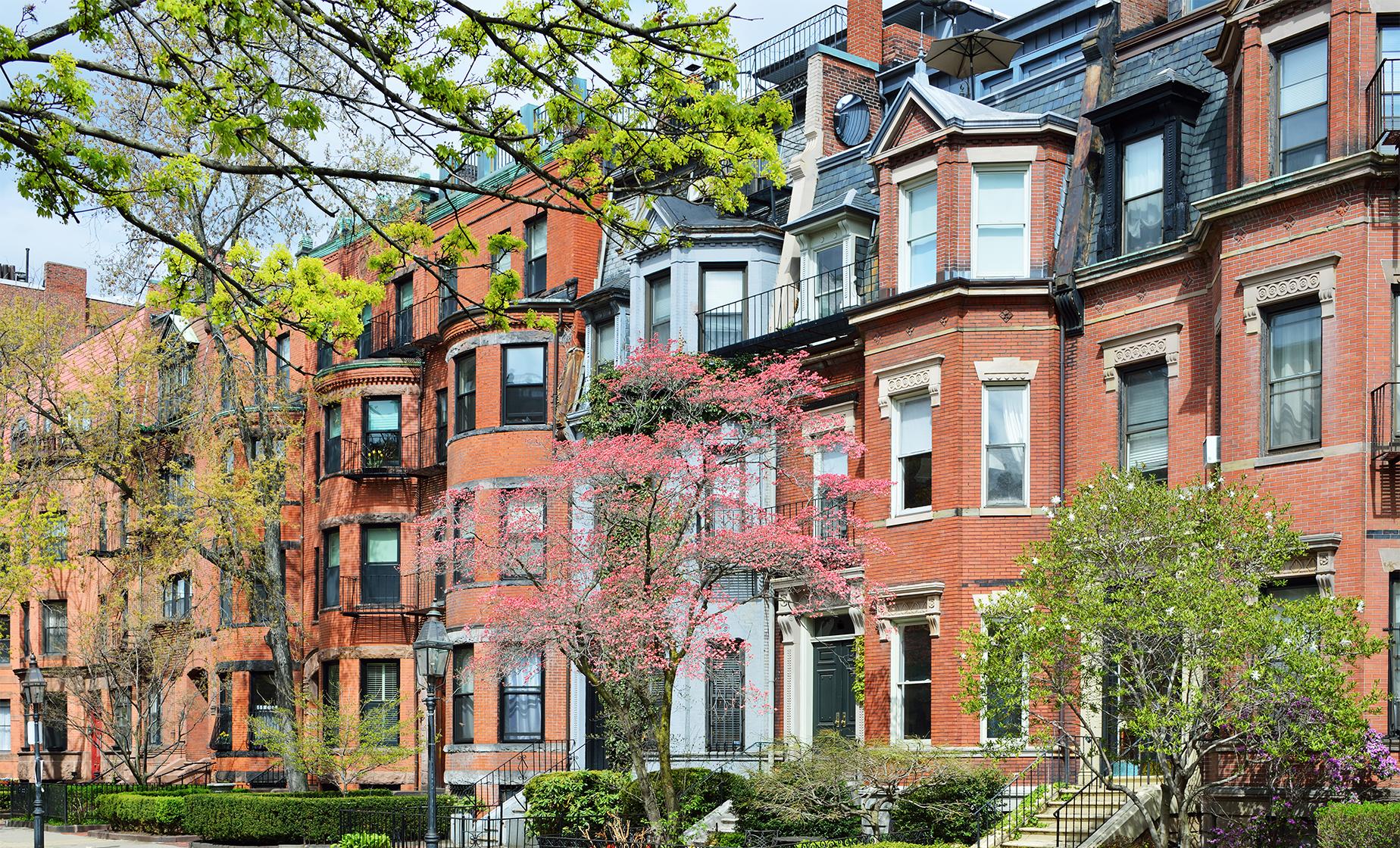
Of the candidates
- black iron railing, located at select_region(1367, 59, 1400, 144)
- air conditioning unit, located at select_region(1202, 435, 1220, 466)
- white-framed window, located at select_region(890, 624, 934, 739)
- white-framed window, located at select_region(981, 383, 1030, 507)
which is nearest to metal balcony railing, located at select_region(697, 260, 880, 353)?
white-framed window, located at select_region(981, 383, 1030, 507)

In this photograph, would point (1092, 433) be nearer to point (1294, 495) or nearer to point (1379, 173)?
point (1294, 495)

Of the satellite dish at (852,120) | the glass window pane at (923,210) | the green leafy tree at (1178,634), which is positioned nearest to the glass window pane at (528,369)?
the satellite dish at (852,120)

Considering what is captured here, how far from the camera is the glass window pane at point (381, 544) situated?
44.0 metres

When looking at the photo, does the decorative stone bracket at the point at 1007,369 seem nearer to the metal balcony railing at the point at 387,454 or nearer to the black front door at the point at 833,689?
the black front door at the point at 833,689

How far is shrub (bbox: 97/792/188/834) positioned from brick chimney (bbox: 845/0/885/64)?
21.7 metres

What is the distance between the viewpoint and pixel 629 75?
1170cm

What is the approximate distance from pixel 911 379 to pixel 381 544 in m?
19.3

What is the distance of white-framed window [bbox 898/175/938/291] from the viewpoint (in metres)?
29.4

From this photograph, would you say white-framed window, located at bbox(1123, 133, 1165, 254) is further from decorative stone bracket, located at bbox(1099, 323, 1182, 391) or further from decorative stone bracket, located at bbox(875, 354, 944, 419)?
decorative stone bracket, located at bbox(875, 354, 944, 419)

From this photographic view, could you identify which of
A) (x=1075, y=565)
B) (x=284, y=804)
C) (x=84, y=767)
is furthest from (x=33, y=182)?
(x=84, y=767)

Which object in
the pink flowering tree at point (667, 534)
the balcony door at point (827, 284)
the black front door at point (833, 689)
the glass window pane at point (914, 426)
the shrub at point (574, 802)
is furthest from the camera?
the balcony door at point (827, 284)

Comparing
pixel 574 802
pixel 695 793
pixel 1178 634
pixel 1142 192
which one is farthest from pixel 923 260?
pixel 574 802

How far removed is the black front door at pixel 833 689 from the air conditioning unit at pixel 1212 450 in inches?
341

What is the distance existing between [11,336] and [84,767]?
66.5 ft
